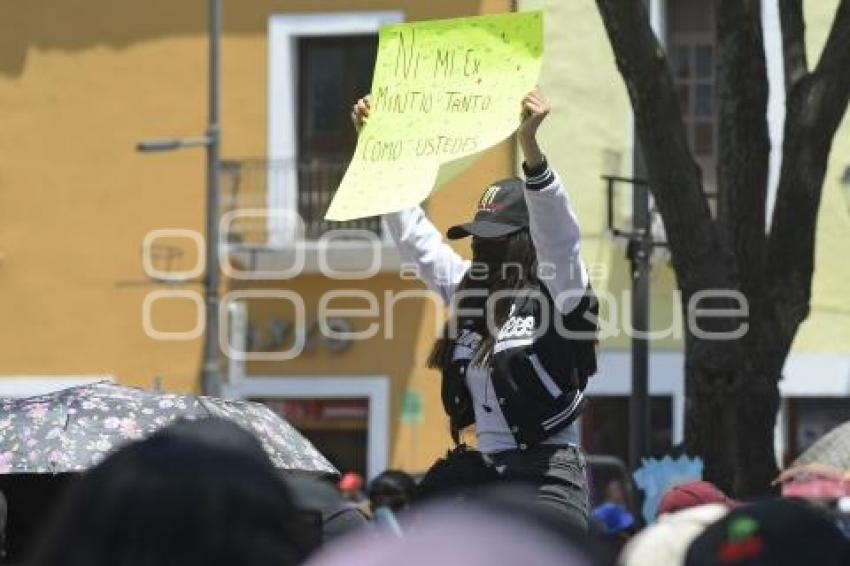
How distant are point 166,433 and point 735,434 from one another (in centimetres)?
691

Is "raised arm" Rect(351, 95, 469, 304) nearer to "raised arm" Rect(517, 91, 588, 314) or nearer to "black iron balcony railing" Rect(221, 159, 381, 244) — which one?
"raised arm" Rect(517, 91, 588, 314)

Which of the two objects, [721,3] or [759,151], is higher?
[721,3]

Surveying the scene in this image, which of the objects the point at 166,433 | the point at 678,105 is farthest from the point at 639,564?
the point at 678,105

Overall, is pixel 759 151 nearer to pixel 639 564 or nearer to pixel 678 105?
pixel 678 105

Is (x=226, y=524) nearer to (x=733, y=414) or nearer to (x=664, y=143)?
(x=664, y=143)

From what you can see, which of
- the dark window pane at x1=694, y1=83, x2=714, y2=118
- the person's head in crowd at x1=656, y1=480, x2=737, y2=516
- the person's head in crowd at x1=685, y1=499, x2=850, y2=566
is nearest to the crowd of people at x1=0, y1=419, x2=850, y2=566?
the person's head in crowd at x1=685, y1=499, x2=850, y2=566

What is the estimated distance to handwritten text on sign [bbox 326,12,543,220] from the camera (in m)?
5.05

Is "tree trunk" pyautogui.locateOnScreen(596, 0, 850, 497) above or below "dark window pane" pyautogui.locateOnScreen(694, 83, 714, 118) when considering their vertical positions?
below

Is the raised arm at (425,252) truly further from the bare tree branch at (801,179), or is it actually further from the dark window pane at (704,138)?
the dark window pane at (704,138)

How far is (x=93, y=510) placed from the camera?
225 cm

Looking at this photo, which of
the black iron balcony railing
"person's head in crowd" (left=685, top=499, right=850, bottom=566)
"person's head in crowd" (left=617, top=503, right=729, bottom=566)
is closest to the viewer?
"person's head in crowd" (left=685, top=499, right=850, bottom=566)

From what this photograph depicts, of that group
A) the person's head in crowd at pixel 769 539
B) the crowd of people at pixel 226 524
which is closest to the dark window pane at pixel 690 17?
the person's head in crowd at pixel 769 539

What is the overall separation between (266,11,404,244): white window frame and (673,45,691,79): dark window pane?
2.95 m

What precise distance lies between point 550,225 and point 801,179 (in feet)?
14.3
